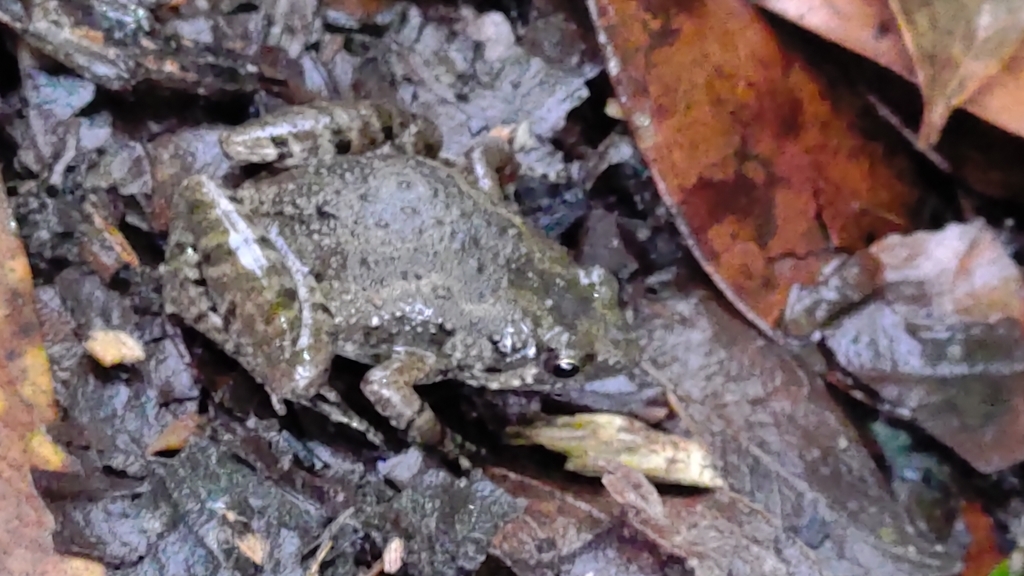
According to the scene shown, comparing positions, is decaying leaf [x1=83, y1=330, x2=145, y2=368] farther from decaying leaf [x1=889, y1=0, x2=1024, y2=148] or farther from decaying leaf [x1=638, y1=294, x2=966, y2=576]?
decaying leaf [x1=889, y1=0, x2=1024, y2=148]

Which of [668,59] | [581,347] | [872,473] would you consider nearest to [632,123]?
[668,59]

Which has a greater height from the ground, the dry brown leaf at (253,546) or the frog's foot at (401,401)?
the frog's foot at (401,401)

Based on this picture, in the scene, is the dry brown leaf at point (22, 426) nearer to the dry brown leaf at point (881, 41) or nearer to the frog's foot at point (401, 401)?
the frog's foot at point (401, 401)

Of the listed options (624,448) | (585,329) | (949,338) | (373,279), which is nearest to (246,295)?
(373,279)

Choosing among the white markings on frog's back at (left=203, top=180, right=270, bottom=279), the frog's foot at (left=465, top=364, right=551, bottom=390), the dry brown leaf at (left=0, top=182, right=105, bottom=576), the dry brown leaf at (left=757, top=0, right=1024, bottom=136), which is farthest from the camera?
the frog's foot at (left=465, top=364, right=551, bottom=390)

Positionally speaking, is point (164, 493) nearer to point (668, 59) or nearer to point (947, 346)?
point (668, 59)

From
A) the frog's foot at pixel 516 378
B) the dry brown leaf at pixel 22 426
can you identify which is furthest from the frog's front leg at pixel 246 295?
the frog's foot at pixel 516 378

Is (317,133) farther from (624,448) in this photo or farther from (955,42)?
(955,42)

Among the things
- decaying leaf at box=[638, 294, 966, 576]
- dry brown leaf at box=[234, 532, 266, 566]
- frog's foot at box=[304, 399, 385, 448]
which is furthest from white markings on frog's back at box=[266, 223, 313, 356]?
decaying leaf at box=[638, 294, 966, 576]
